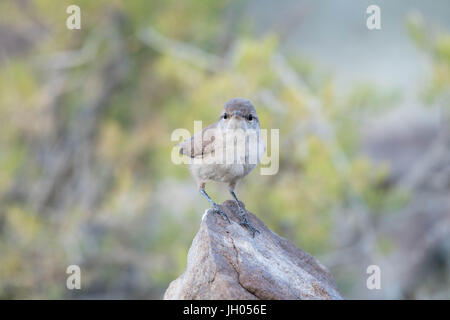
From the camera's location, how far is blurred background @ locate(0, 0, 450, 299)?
6.01 m

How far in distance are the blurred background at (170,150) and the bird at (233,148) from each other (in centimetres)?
292

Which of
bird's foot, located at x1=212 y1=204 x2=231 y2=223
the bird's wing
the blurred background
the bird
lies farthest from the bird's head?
the blurred background

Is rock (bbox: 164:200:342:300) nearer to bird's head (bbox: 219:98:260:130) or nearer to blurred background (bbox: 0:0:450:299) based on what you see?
bird's head (bbox: 219:98:260:130)

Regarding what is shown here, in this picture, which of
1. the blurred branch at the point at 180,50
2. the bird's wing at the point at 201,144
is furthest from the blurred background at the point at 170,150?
the bird's wing at the point at 201,144

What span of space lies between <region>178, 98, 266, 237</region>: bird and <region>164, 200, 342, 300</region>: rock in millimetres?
151

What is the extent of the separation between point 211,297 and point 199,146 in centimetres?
113

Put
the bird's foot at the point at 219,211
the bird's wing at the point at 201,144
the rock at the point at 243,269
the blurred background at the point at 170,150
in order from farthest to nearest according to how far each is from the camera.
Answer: the blurred background at the point at 170,150
the bird's wing at the point at 201,144
the bird's foot at the point at 219,211
the rock at the point at 243,269

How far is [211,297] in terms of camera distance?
2.27 metres

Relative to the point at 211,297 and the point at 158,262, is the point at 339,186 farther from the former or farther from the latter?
the point at 211,297

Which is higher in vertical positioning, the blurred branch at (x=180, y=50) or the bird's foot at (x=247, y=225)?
the blurred branch at (x=180, y=50)

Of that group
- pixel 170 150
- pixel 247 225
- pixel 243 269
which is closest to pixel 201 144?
pixel 247 225

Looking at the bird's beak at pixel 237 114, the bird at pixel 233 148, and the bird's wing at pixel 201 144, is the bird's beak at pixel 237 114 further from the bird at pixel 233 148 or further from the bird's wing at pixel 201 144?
the bird's wing at pixel 201 144

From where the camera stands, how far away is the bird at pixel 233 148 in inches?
114

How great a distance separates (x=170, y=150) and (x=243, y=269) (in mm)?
4679
